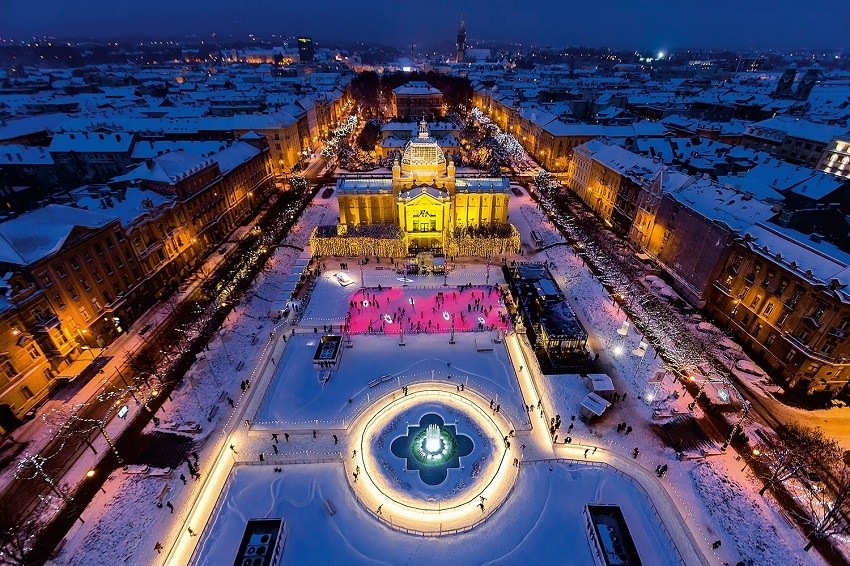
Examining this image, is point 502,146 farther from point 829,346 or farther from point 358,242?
point 829,346

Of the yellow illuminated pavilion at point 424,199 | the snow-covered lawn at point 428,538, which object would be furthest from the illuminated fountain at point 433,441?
the yellow illuminated pavilion at point 424,199

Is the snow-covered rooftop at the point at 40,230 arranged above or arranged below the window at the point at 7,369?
above

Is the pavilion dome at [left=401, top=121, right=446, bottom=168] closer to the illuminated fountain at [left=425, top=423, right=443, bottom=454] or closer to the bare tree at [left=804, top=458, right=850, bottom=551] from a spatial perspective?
the illuminated fountain at [left=425, top=423, right=443, bottom=454]

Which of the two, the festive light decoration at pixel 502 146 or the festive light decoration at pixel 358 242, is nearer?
the festive light decoration at pixel 358 242

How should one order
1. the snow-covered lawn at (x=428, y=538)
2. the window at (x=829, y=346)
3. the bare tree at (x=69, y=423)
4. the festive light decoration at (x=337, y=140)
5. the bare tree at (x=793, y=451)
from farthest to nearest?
the festive light decoration at (x=337, y=140) → the window at (x=829, y=346) → the bare tree at (x=69, y=423) → the bare tree at (x=793, y=451) → the snow-covered lawn at (x=428, y=538)

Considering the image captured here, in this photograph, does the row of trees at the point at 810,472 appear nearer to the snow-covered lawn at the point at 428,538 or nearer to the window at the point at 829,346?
the window at the point at 829,346

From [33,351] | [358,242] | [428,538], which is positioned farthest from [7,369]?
[358,242]
